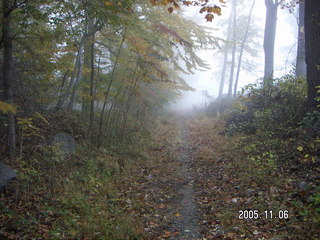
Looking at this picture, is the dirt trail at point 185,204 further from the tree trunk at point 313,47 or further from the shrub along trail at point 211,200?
the tree trunk at point 313,47

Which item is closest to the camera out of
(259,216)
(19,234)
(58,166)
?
(19,234)

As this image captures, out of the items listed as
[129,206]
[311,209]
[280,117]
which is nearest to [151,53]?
[280,117]

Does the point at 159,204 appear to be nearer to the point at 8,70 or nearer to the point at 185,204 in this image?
the point at 185,204

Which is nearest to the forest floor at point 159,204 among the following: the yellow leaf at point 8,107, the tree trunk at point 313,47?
the yellow leaf at point 8,107

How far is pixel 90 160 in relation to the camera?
7.74 m

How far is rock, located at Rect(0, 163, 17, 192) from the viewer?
5.19m

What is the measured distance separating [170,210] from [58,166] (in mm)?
3463

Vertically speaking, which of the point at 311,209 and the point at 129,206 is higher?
the point at 311,209

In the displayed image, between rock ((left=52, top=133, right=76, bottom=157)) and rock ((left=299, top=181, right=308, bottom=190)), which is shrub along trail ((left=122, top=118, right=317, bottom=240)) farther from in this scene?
rock ((left=52, top=133, right=76, bottom=157))

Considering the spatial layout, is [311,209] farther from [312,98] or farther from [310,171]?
[312,98]

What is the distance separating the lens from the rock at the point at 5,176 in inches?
204
